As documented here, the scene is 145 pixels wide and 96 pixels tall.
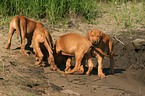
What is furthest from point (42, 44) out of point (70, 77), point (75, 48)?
point (70, 77)

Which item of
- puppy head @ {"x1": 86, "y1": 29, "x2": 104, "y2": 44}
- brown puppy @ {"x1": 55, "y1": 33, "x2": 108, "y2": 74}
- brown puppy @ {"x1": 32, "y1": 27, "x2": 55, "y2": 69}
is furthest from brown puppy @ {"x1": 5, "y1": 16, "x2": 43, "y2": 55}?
puppy head @ {"x1": 86, "y1": 29, "x2": 104, "y2": 44}

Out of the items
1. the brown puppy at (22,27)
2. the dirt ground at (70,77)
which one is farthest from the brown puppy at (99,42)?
the brown puppy at (22,27)

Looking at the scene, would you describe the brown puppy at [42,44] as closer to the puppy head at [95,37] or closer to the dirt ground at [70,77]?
the dirt ground at [70,77]

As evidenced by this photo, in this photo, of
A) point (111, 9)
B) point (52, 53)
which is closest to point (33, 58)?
point (52, 53)

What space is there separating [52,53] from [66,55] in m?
0.44

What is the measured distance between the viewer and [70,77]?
4762 mm

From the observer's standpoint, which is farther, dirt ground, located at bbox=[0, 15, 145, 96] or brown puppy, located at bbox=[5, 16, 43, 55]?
brown puppy, located at bbox=[5, 16, 43, 55]

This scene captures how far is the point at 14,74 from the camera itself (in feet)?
13.6

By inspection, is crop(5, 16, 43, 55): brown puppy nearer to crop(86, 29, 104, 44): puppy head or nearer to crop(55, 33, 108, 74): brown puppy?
crop(55, 33, 108, 74): brown puppy

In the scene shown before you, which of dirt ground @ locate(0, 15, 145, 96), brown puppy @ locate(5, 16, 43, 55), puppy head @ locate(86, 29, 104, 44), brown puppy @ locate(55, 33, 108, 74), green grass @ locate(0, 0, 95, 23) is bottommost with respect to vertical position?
dirt ground @ locate(0, 15, 145, 96)

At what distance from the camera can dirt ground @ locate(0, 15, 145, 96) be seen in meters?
3.58

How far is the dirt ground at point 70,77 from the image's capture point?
11.8 ft

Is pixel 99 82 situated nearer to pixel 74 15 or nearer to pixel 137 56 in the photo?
pixel 137 56

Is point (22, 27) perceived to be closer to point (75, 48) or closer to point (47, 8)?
point (75, 48)
